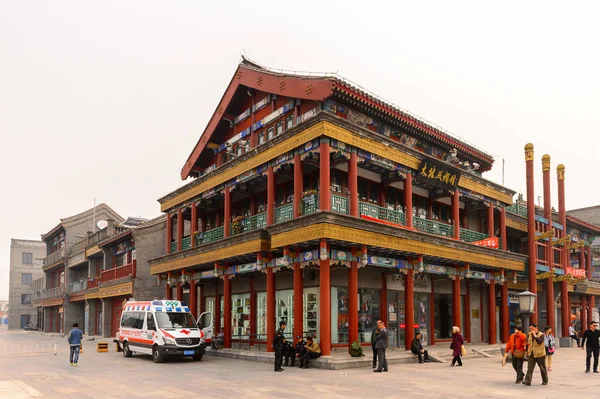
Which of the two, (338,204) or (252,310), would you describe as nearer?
(338,204)

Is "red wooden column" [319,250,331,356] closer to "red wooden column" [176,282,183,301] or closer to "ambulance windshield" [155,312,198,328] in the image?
"ambulance windshield" [155,312,198,328]

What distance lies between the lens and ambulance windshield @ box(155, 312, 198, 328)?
889 inches

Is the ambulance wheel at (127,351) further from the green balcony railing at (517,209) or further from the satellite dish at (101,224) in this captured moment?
the satellite dish at (101,224)

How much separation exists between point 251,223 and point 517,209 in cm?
1757

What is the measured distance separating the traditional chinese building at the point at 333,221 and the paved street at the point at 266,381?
3.11 metres

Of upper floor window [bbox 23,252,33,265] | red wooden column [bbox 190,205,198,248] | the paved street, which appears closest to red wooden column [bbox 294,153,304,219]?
the paved street

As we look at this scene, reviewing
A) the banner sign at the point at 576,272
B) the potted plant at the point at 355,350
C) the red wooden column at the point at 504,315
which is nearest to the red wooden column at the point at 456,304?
the red wooden column at the point at 504,315

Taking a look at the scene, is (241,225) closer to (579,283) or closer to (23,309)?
(579,283)

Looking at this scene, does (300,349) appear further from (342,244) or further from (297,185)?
(297,185)

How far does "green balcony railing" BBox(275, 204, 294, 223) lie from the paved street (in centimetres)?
589

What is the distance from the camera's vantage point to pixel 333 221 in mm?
19500

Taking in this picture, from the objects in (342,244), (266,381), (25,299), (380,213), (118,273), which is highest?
(380,213)

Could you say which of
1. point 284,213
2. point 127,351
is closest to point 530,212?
point 284,213

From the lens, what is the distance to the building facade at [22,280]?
248 ft
